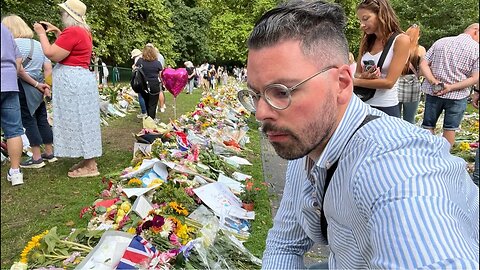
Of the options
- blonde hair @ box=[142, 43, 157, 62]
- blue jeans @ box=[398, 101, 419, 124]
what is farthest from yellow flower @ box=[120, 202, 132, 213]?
blonde hair @ box=[142, 43, 157, 62]

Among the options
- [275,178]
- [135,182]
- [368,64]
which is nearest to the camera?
[368,64]

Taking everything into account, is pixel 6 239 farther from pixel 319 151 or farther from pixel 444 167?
pixel 444 167

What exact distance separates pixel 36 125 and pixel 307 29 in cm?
384

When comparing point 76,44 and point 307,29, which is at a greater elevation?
point 307,29

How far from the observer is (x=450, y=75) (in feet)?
12.4

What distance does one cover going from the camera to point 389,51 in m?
2.79

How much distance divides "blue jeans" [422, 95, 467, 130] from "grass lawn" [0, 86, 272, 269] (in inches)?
72.5

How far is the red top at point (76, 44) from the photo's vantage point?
Answer: 3.58m

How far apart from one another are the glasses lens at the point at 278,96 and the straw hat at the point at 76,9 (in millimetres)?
2934

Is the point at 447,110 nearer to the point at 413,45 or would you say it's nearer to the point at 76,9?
the point at 413,45

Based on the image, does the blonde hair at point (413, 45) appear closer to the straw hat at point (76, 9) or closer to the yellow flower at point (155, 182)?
the yellow flower at point (155, 182)

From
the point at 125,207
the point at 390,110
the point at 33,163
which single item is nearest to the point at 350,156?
the point at 390,110

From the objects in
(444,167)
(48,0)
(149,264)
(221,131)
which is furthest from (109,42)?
(221,131)

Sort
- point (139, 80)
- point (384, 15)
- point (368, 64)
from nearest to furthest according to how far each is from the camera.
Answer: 1. point (384, 15)
2. point (368, 64)
3. point (139, 80)
